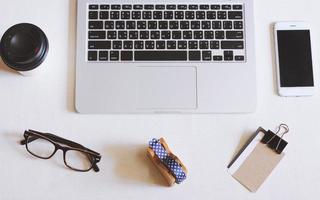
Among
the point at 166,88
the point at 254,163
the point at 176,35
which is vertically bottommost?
the point at 254,163

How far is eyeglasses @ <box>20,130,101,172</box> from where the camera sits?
0.69m

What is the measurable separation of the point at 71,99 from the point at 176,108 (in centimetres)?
23

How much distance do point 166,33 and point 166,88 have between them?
12 centimetres

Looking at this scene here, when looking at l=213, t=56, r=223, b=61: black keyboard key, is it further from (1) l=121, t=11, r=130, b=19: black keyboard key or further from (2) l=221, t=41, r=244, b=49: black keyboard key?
(1) l=121, t=11, r=130, b=19: black keyboard key

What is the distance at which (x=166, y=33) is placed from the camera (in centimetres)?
74

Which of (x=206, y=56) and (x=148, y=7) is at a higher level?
(x=148, y=7)

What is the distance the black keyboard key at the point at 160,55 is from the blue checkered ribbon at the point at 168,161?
18cm

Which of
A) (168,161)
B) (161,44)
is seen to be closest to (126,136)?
(168,161)

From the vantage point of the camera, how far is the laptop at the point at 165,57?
72 cm

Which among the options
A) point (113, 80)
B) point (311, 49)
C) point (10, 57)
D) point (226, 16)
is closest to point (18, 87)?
point (10, 57)

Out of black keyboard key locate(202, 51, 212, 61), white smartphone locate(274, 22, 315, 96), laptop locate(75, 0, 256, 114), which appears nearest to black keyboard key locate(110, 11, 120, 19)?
laptop locate(75, 0, 256, 114)

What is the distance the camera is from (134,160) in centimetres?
71

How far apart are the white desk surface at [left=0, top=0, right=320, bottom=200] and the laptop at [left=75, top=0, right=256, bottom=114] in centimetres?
3

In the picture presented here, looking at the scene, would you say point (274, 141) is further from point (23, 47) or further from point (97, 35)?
point (23, 47)
